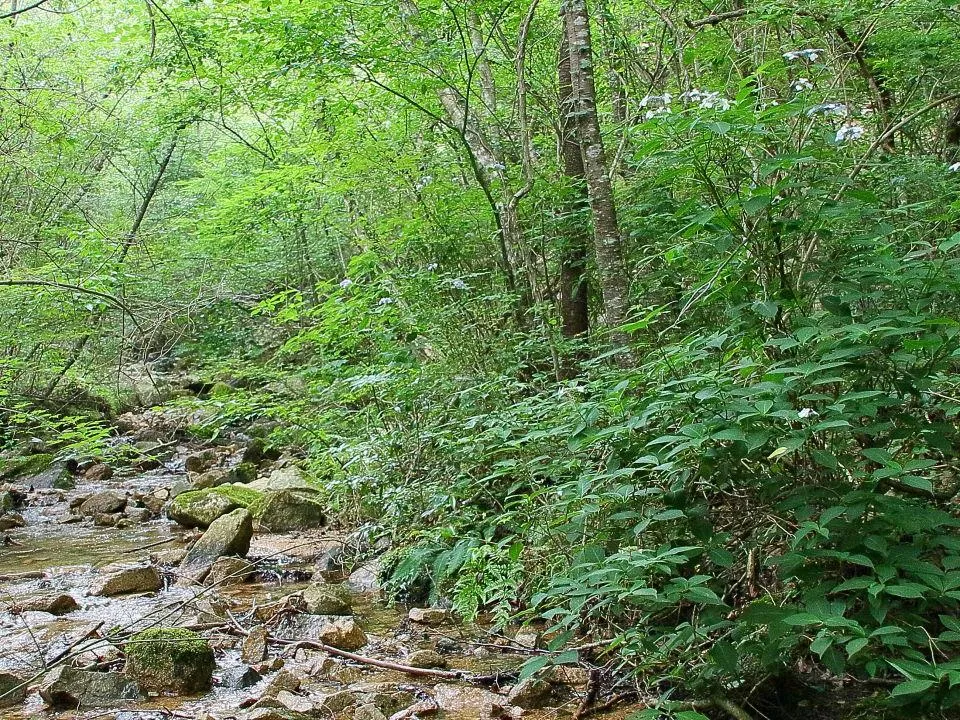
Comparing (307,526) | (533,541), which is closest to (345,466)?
(307,526)

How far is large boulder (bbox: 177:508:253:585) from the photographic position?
22.0 feet

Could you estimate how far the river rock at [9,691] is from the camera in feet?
13.3

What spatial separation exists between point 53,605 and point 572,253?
15.7 feet

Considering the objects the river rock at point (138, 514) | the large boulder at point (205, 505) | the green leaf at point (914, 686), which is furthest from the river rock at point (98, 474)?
the green leaf at point (914, 686)

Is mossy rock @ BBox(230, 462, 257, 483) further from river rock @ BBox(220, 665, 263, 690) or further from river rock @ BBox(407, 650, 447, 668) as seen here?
river rock @ BBox(407, 650, 447, 668)

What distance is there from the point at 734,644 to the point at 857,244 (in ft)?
5.30

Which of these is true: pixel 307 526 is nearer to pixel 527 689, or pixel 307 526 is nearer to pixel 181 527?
pixel 181 527

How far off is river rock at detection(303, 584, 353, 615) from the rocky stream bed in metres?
0.01

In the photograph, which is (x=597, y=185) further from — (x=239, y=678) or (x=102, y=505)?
(x=102, y=505)

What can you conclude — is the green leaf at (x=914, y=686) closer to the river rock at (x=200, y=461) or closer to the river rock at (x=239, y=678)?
the river rock at (x=239, y=678)

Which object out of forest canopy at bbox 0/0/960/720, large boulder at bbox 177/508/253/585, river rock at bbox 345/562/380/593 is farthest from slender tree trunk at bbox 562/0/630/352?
large boulder at bbox 177/508/253/585

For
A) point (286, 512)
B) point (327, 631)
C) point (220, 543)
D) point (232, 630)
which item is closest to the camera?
point (327, 631)

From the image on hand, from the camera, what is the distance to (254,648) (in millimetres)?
4785

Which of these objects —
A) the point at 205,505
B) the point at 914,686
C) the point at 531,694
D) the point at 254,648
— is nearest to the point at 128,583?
the point at 254,648
